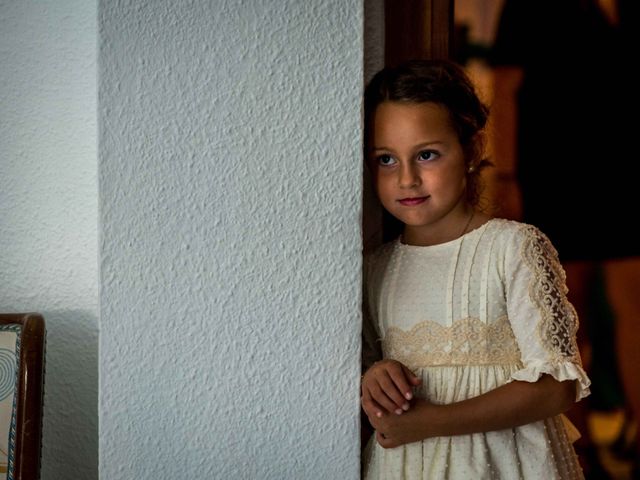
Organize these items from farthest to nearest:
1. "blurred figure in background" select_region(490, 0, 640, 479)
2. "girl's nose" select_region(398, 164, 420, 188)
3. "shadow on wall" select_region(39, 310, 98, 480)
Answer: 1. "blurred figure in background" select_region(490, 0, 640, 479)
2. "shadow on wall" select_region(39, 310, 98, 480)
3. "girl's nose" select_region(398, 164, 420, 188)

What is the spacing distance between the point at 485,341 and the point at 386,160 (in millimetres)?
373

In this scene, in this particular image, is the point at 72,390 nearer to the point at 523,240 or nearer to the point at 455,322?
the point at 455,322

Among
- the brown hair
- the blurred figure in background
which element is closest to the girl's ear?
the brown hair

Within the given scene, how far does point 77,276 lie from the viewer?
4.47 ft

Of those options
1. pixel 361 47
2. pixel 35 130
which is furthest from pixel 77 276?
pixel 361 47

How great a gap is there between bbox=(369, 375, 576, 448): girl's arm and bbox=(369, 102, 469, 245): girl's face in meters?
0.33

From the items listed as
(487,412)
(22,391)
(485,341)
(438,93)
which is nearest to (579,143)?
(438,93)

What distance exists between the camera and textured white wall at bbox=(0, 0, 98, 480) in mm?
1358

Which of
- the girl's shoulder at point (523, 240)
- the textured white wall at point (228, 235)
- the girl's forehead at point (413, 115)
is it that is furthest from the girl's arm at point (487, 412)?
the girl's forehead at point (413, 115)

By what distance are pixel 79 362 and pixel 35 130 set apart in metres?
0.50

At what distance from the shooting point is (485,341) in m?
1.15

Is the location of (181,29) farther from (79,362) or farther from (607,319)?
(607,319)

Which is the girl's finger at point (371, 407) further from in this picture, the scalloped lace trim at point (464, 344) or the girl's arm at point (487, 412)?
the scalloped lace trim at point (464, 344)

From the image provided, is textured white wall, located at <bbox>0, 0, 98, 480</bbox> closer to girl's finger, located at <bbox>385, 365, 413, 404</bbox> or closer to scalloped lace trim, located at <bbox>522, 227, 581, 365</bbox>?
girl's finger, located at <bbox>385, 365, 413, 404</bbox>
